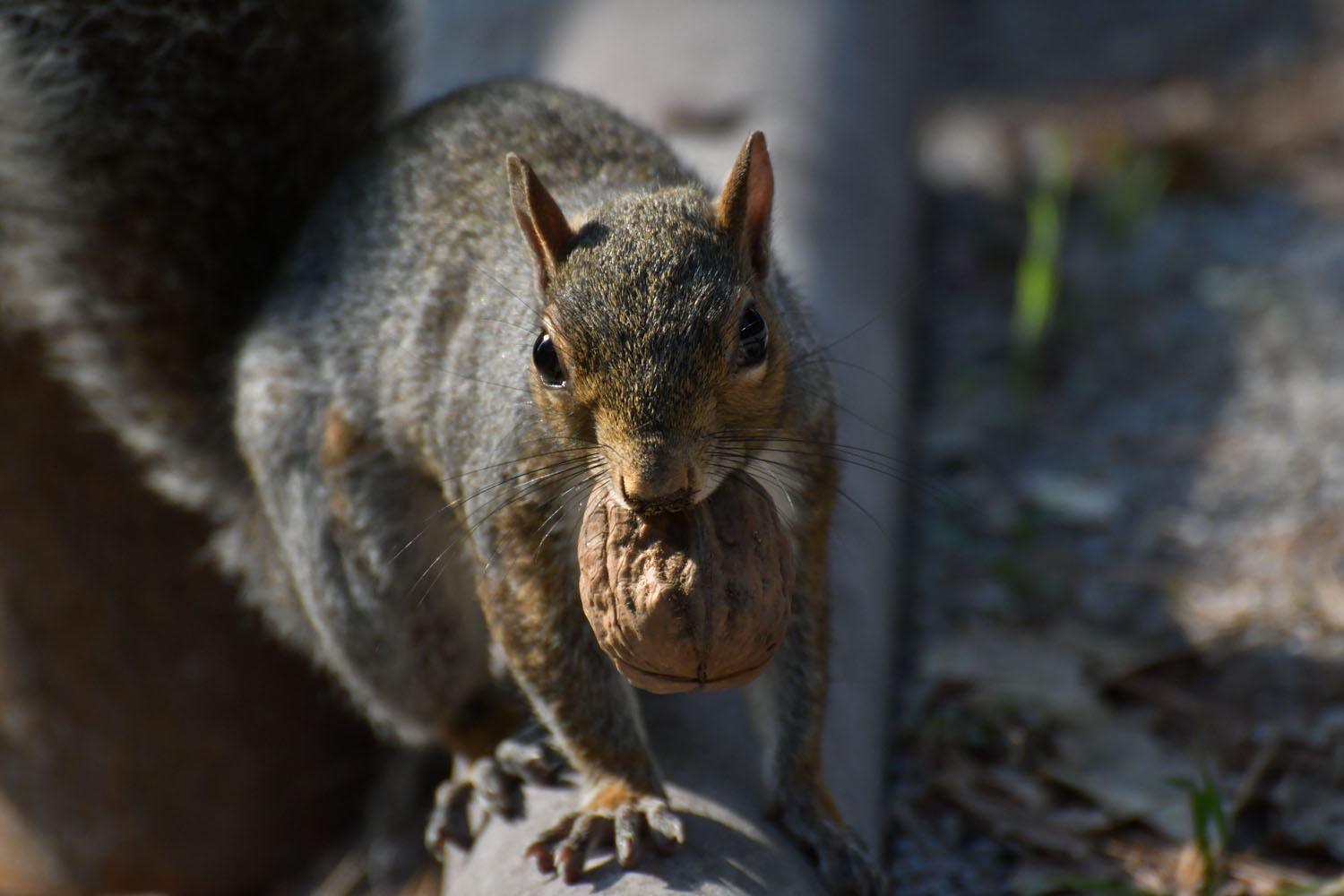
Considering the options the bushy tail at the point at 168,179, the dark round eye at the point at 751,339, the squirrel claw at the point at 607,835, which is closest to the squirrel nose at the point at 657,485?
the dark round eye at the point at 751,339

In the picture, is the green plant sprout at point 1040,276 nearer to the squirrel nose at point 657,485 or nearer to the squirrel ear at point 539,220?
the squirrel ear at point 539,220

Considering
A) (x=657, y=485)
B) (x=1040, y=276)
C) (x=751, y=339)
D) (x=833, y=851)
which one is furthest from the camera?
(x=1040, y=276)

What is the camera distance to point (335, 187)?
224 cm

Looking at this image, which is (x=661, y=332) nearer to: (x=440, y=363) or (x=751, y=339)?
(x=751, y=339)

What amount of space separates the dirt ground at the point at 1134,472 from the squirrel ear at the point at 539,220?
1037 millimetres

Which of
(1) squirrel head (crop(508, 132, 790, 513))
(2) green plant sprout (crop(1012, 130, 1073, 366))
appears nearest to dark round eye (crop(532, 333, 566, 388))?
(1) squirrel head (crop(508, 132, 790, 513))

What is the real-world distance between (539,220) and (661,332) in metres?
0.24

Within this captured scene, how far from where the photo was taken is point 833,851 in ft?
5.63

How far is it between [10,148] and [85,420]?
1.63ft

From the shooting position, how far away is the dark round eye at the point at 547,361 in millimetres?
1506

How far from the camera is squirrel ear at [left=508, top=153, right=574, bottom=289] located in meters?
1.53

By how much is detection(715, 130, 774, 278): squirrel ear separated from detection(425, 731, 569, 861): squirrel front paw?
82cm

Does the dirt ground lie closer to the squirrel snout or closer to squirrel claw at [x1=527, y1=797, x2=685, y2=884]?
squirrel claw at [x1=527, y1=797, x2=685, y2=884]

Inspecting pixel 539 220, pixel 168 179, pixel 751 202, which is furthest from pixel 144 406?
pixel 751 202
